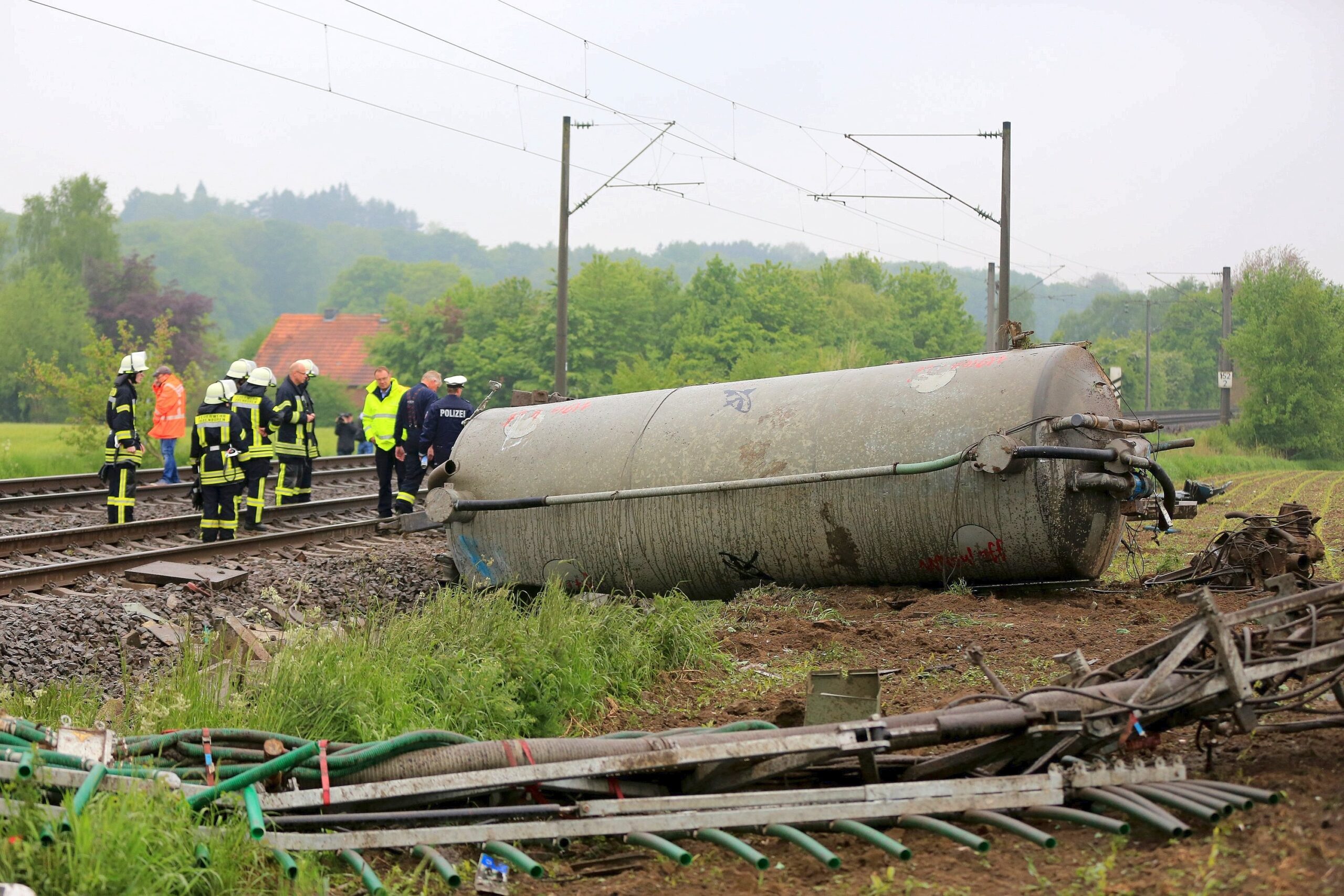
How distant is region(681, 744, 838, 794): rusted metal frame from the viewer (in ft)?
13.3

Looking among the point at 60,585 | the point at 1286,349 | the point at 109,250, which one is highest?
the point at 109,250

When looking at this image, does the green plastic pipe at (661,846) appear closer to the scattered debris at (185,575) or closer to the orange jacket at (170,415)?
the scattered debris at (185,575)

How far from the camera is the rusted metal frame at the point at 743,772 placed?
406 centimetres

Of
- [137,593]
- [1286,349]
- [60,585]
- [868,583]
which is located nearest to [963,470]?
[868,583]

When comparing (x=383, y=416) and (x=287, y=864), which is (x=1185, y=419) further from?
(x=287, y=864)

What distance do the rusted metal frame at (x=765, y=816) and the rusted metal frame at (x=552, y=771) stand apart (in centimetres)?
14

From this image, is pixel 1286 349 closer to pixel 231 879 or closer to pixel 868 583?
pixel 868 583

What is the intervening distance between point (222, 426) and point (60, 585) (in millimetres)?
3221

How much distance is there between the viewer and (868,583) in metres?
8.34

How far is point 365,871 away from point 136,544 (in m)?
9.28

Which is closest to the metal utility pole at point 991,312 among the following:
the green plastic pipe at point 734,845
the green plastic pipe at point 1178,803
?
the green plastic pipe at point 1178,803

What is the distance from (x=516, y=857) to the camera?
12.2 ft

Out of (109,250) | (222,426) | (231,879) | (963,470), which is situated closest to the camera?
(231,879)

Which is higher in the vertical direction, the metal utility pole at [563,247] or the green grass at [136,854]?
the metal utility pole at [563,247]
